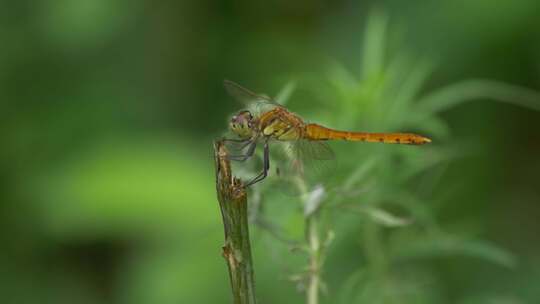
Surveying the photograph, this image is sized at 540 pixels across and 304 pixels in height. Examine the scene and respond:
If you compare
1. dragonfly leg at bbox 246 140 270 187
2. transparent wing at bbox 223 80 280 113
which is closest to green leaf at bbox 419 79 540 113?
transparent wing at bbox 223 80 280 113

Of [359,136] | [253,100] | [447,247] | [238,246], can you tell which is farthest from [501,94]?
[238,246]

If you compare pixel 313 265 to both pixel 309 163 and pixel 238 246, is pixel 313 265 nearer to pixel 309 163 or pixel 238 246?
pixel 238 246

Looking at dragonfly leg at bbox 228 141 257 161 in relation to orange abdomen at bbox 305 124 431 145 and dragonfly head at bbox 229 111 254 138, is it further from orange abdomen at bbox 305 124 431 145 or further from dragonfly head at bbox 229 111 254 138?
orange abdomen at bbox 305 124 431 145

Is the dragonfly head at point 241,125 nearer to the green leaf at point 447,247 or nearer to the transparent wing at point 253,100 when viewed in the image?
the transparent wing at point 253,100

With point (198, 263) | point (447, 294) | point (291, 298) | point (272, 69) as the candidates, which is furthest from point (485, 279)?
point (272, 69)

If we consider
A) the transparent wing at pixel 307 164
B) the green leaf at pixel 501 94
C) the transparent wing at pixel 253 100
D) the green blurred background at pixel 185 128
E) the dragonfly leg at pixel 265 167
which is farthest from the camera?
the green blurred background at pixel 185 128

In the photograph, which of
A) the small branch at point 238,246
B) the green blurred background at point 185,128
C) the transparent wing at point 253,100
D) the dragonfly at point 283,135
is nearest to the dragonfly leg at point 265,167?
the dragonfly at point 283,135
